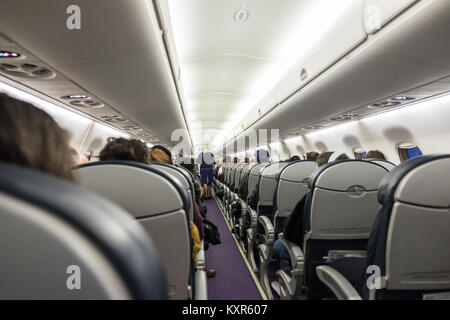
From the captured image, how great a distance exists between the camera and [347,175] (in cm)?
171

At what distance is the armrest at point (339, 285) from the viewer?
4.16 feet

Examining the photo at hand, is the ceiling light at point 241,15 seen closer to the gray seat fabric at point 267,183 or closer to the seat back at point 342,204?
the gray seat fabric at point 267,183

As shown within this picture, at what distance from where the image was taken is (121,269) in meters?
0.36

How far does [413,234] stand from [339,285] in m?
0.53

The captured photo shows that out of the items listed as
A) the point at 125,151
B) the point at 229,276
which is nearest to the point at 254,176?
the point at 229,276

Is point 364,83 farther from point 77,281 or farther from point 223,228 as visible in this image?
point 223,228

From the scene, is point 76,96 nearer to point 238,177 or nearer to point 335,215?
point 238,177

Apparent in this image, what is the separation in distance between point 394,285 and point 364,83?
9.74ft

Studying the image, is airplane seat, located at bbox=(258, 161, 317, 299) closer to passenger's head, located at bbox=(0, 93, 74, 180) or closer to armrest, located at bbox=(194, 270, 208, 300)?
armrest, located at bbox=(194, 270, 208, 300)

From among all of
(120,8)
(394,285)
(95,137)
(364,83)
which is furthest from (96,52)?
(95,137)

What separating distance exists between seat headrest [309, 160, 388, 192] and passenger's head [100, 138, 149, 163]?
1.31 m

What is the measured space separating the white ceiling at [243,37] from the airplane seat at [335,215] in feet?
7.67
